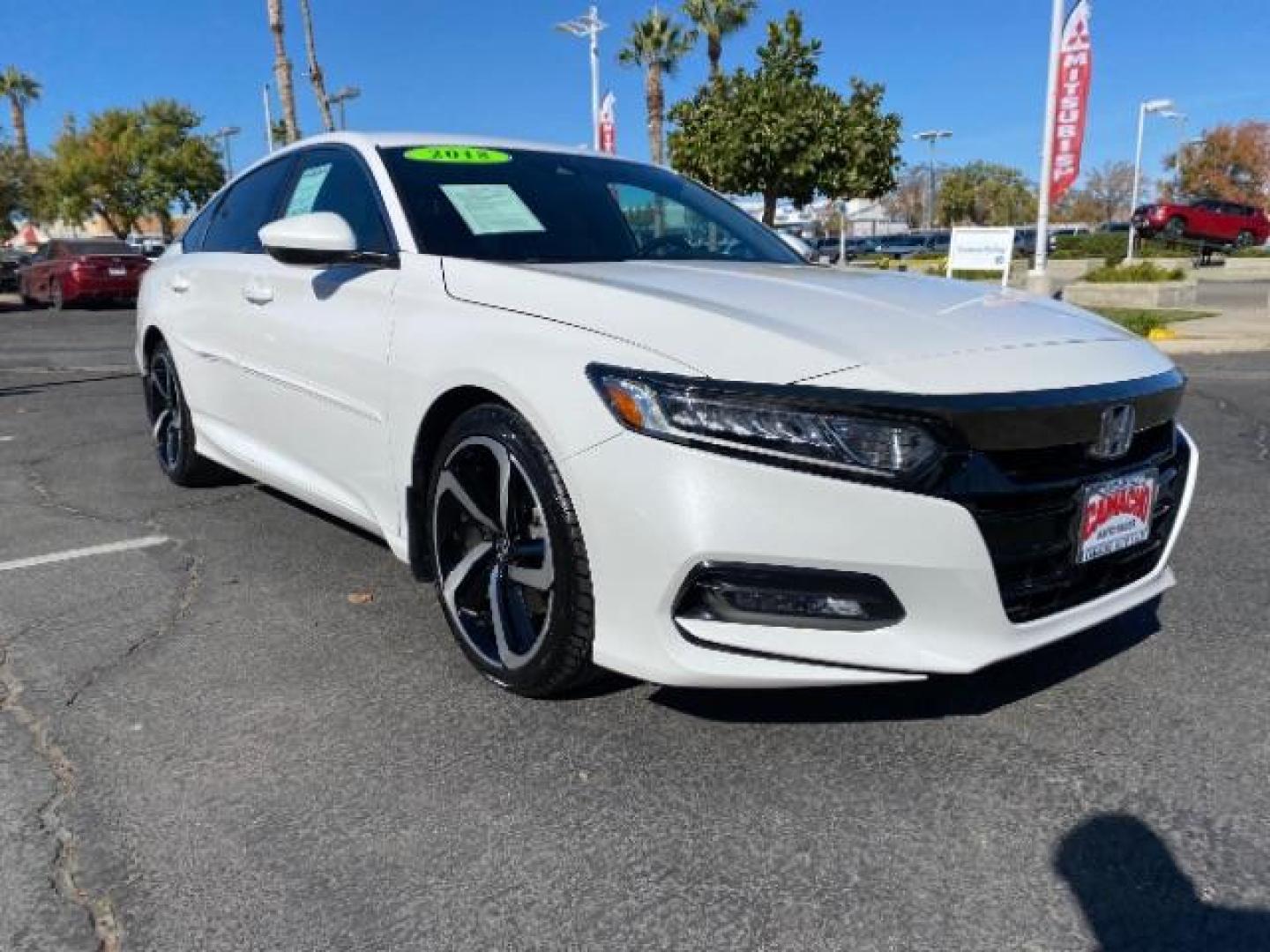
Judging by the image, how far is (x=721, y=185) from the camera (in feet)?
86.4

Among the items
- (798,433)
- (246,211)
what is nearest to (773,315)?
(798,433)

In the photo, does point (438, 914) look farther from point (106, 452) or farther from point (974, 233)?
point (974, 233)

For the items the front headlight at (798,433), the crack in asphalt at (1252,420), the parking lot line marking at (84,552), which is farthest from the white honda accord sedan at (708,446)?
the crack in asphalt at (1252,420)

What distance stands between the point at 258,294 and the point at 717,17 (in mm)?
35034

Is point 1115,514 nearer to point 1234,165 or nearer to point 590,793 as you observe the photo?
point 590,793

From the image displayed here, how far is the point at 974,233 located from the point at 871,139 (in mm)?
13627

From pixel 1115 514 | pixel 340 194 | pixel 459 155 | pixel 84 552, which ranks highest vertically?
pixel 459 155

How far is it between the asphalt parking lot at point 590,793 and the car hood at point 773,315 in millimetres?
930

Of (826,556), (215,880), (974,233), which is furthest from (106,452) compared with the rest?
(974,233)

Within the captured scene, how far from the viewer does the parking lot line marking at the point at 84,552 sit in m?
3.96

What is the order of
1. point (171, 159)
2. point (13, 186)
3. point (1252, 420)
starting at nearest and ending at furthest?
1. point (1252, 420)
2. point (13, 186)
3. point (171, 159)

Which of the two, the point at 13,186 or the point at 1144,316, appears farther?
the point at 13,186

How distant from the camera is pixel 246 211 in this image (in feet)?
A: 14.5

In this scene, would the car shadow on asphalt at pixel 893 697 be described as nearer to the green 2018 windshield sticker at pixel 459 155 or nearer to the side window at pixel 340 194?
the side window at pixel 340 194
